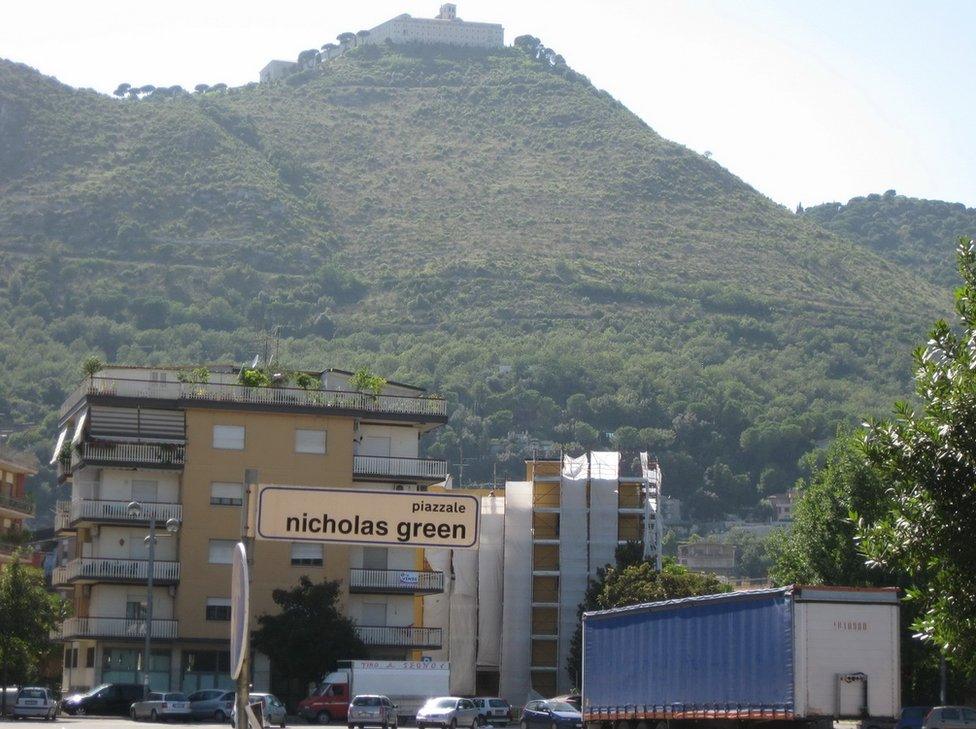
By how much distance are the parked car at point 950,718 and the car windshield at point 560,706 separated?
10488mm

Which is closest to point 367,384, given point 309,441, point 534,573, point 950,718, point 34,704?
point 309,441

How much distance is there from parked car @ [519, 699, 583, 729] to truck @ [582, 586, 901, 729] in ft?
42.4

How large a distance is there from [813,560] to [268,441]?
23579 millimetres

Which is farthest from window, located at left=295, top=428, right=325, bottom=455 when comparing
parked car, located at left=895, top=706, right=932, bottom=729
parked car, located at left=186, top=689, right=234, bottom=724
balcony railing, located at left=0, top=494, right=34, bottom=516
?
parked car, located at left=895, top=706, right=932, bottom=729

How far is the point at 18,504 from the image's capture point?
96875 millimetres

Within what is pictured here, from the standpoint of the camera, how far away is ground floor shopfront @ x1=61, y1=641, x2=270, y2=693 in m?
70.8

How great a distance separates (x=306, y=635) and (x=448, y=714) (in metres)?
13.7

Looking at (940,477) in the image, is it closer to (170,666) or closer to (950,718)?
(950,718)

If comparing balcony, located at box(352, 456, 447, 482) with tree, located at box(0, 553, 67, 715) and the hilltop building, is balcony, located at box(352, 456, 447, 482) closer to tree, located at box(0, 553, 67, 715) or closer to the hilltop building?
the hilltop building

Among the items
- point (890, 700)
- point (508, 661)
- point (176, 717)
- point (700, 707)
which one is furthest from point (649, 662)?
point (508, 661)

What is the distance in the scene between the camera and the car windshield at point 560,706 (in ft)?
171

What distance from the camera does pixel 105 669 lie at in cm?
7112

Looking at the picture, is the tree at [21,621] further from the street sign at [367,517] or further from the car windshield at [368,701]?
the street sign at [367,517]

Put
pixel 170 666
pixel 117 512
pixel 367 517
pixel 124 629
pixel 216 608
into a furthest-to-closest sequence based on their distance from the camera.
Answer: pixel 216 608 < pixel 117 512 < pixel 170 666 < pixel 124 629 < pixel 367 517
